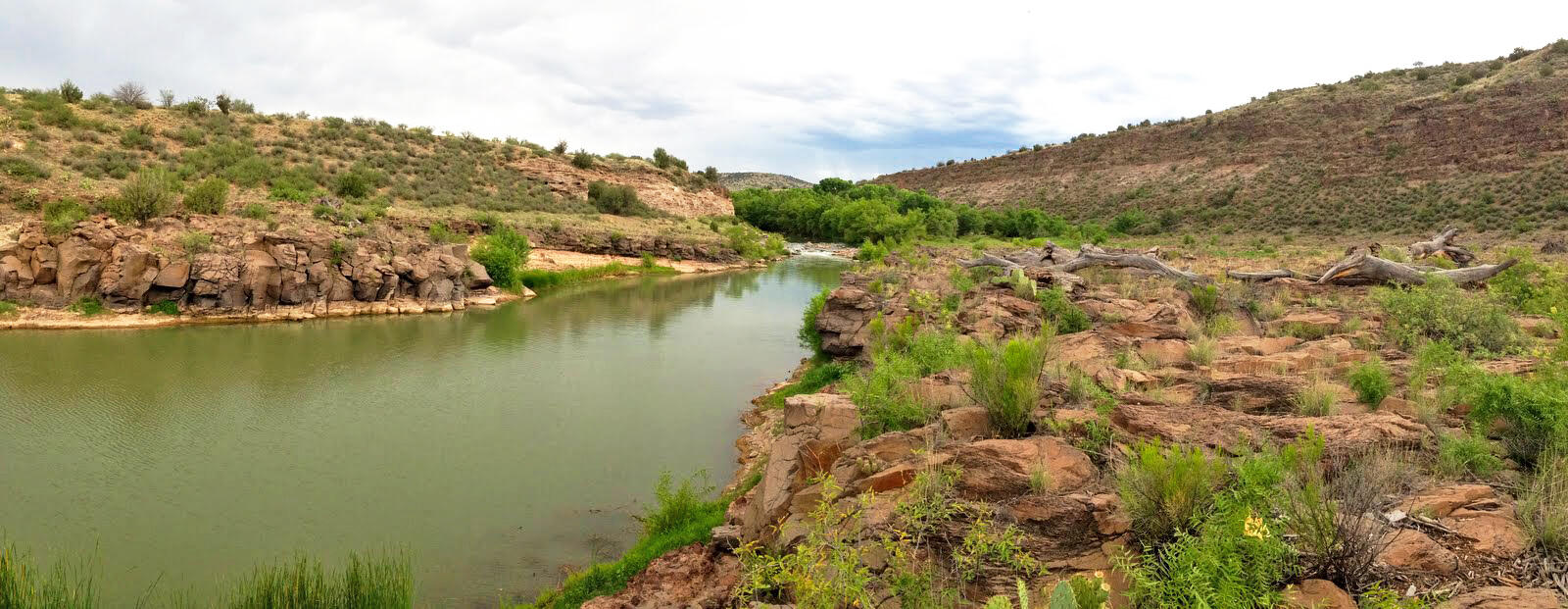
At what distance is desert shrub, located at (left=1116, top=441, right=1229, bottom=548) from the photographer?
3.81m

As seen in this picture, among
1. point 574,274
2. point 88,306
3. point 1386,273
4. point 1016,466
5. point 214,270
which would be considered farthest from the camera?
point 574,274

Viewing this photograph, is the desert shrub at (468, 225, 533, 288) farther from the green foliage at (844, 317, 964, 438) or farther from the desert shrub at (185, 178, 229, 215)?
the green foliage at (844, 317, 964, 438)

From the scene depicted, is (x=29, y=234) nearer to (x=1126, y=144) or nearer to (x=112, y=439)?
(x=112, y=439)

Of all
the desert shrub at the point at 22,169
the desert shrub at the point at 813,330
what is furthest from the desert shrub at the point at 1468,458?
the desert shrub at the point at 22,169

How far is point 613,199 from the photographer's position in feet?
165

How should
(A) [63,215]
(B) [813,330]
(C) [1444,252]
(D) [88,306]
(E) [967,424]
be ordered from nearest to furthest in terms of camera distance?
(E) [967,424] → (C) [1444,252] → (B) [813,330] → (D) [88,306] → (A) [63,215]

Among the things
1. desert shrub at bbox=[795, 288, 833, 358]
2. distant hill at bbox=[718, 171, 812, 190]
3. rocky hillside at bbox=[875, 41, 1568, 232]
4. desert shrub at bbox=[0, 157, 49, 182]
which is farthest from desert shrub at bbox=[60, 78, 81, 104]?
distant hill at bbox=[718, 171, 812, 190]

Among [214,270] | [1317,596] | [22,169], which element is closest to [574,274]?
[214,270]

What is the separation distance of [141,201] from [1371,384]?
29.2m

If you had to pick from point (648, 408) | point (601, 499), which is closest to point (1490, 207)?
point (648, 408)

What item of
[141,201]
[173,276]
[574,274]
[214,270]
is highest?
[141,201]

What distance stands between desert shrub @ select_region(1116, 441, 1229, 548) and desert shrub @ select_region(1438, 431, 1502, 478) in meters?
1.55

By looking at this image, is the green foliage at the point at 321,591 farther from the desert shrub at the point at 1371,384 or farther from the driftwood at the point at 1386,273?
the driftwood at the point at 1386,273

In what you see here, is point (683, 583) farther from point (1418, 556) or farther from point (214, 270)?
point (214, 270)
